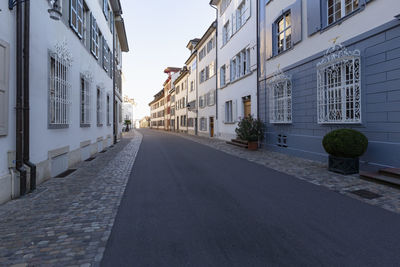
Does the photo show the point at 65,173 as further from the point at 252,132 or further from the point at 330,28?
the point at 330,28

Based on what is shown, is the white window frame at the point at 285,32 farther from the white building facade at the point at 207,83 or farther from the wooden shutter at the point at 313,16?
the white building facade at the point at 207,83

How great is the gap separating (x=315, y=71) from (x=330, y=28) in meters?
1.49

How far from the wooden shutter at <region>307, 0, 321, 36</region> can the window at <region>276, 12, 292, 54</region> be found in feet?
4.64

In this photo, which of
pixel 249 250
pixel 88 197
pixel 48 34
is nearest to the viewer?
pixel 249 250

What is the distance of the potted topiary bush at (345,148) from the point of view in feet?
20.8

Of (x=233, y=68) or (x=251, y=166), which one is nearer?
(x=251, y=166)

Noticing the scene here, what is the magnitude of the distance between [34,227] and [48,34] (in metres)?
5.02

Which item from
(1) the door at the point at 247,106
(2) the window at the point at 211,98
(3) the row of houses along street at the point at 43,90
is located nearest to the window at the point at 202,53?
(2) the window at the point at 211,98

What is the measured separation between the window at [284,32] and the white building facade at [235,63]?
86.0 inches

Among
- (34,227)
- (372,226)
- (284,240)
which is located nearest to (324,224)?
(372,226)

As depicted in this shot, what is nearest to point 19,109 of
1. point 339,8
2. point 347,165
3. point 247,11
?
point 347,165

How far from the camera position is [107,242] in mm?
2895

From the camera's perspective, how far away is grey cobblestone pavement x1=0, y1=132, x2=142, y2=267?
2586 mm

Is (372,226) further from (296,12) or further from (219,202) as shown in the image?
(296,12)
